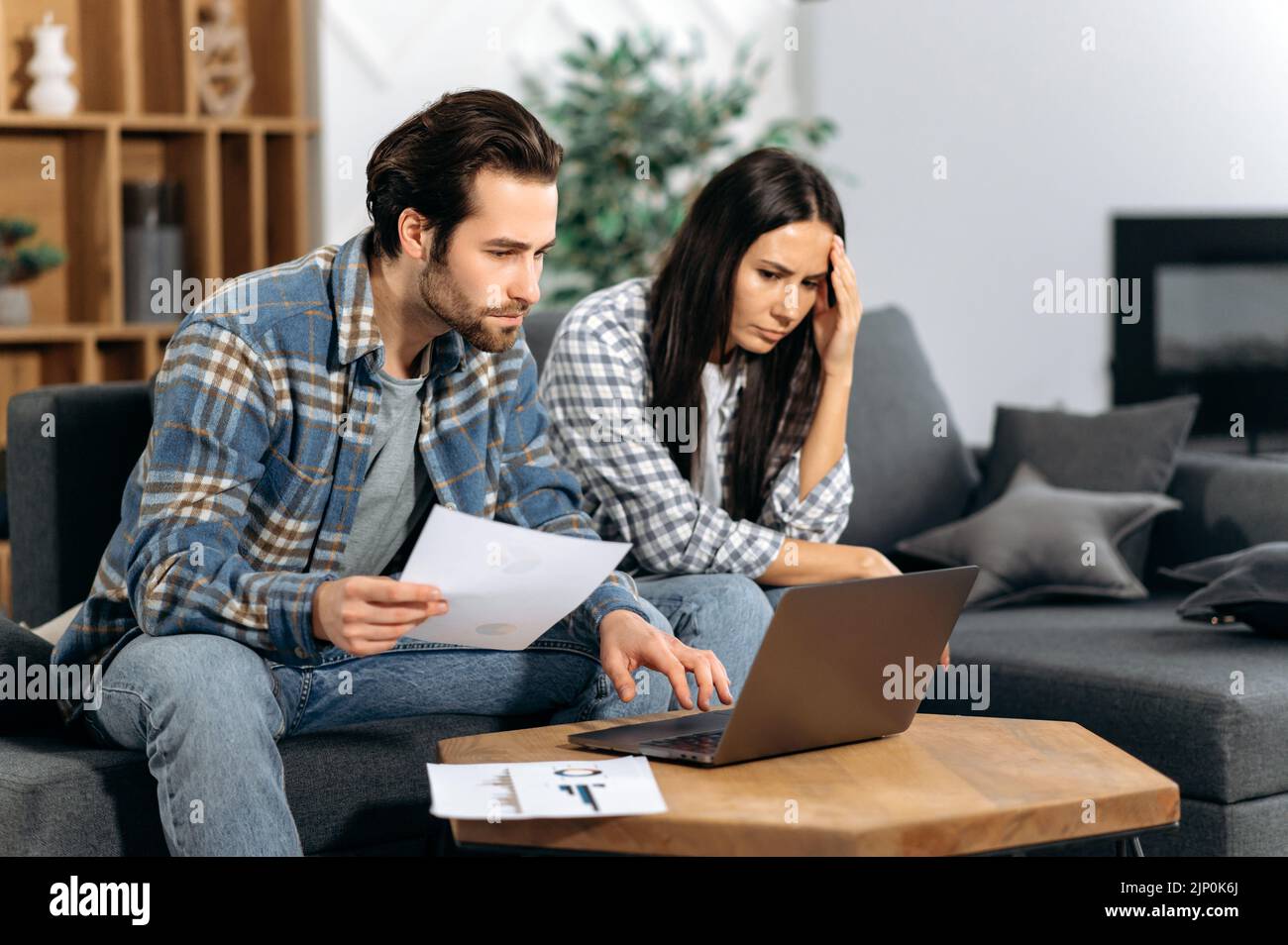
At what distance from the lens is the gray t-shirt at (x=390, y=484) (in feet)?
6.08

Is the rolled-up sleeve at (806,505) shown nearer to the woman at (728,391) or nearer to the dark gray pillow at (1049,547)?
the woman at (728,391)

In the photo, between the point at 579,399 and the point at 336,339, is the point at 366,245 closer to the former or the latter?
the point at 336,339

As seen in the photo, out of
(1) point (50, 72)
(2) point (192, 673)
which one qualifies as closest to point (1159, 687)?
(2) point (192, 673)

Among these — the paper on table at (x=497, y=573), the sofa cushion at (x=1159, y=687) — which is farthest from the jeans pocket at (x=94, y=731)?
the sofa cushion at (x=1159, y=687)

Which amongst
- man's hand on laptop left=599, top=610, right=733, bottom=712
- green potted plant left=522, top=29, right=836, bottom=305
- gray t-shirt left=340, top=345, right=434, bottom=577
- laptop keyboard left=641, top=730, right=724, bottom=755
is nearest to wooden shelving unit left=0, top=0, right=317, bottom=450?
green potted plant left=522, top=29, right=836, bottom=305

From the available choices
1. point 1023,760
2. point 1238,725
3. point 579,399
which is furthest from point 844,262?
point 1023,760

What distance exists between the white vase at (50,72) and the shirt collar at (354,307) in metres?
2.45

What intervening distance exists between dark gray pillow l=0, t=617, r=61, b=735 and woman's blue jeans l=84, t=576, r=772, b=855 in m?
0.14

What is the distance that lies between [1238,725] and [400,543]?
1128 mm

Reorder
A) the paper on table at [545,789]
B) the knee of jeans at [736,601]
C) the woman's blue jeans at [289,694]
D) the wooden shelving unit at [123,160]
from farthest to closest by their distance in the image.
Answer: the wooden shelving unit at [123,160]
the knee of jeans at [736,601]
the woman's blue jeans at [289,694]
the paper on table at [545,789]

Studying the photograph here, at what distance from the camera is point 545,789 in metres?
1.34

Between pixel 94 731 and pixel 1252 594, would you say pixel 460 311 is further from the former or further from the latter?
pixel 1252 594

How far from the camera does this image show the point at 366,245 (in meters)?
1.86

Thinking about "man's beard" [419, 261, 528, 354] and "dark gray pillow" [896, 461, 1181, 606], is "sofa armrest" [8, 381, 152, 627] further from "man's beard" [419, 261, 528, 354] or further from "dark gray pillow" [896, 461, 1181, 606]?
"dark gray pillow" [896, 461, 1181, 606]
